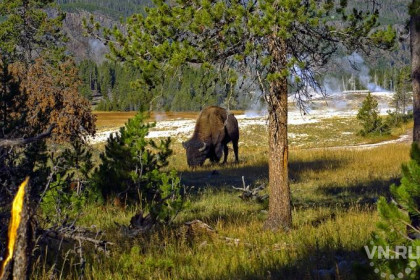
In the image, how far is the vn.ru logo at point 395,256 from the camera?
10.3 feet

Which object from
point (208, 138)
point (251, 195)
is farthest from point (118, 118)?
point (251, 195)

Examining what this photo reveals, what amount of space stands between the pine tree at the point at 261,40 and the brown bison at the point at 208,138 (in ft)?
39.1

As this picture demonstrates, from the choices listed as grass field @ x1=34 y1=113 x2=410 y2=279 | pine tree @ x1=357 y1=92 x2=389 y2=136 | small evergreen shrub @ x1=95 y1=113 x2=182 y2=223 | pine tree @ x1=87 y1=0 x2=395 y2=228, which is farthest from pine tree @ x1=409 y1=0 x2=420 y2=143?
pine tree @ x1=357 y1=92 x2=389 y2=136

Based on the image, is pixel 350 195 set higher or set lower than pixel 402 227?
lower

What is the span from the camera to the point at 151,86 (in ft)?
24.3

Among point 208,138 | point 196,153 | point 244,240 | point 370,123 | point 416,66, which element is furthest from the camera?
point 370,123

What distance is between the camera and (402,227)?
3359 mm

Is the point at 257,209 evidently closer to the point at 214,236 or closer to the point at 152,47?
the point at 214,236

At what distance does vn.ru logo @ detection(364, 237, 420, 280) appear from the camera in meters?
3.15

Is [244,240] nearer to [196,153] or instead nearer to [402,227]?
[402,227]

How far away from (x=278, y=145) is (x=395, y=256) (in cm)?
412

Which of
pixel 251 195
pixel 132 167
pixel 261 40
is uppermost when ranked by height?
pixel 261 40

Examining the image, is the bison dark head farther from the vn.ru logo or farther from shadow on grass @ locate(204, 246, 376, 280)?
the vn.ru logo

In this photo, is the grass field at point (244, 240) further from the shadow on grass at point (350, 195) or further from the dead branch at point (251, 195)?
the dead branch at point (251, 195)
